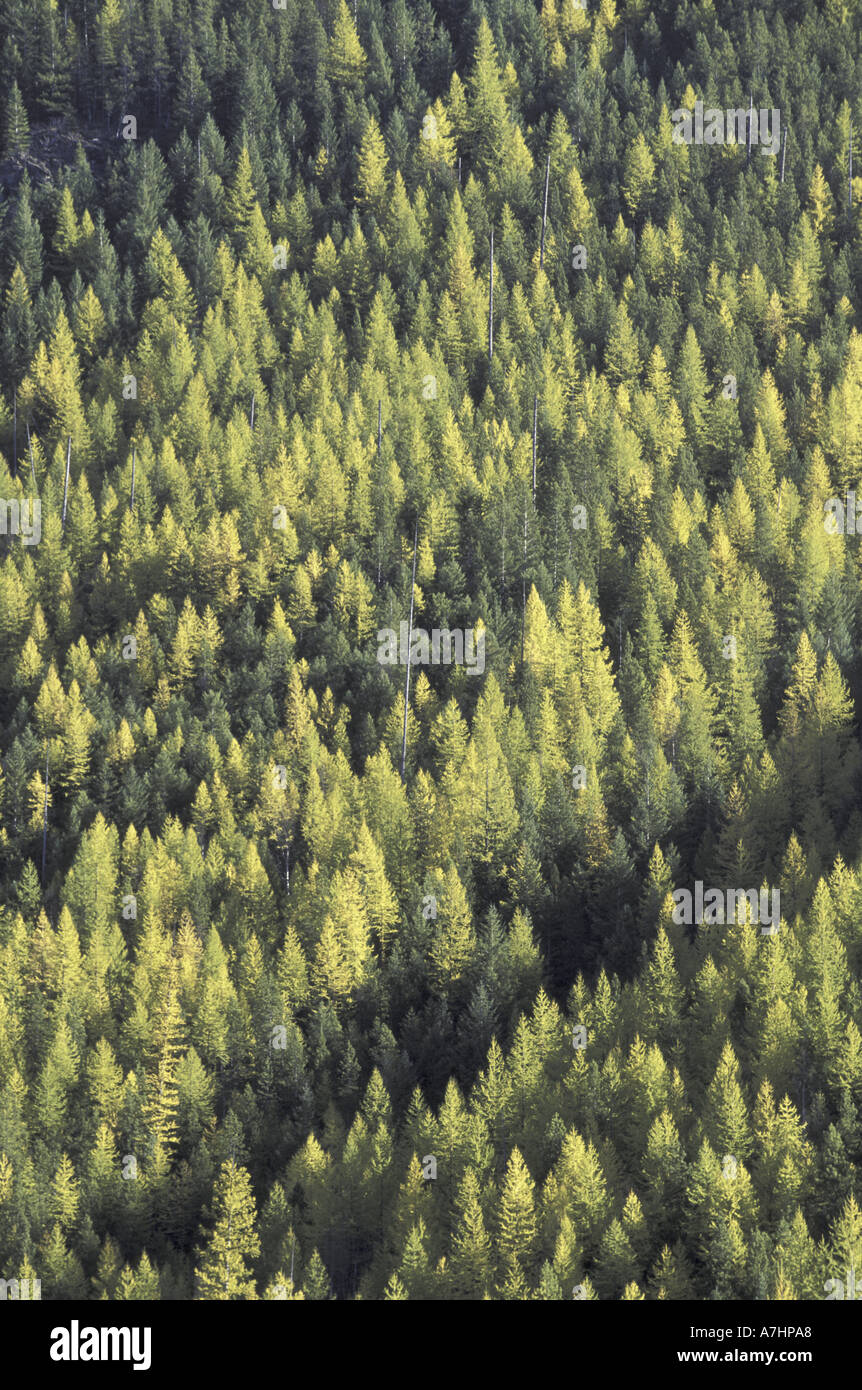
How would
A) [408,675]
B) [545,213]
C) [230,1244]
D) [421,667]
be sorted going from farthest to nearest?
[545,213], [421,667], [408,675], [230,1244]

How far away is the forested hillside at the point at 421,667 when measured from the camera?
289 ft

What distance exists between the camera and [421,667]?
119 metres

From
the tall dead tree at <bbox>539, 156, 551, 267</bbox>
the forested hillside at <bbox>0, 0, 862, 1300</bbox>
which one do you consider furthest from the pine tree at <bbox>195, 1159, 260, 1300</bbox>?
the tall dead tree at <bbox>539, 156, 551, 267</bbox>

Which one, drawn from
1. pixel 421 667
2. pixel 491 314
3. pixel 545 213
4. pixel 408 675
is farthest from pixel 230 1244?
pixel 545 213

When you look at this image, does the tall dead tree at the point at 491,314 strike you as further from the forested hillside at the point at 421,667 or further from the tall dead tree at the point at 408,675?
the tall dead tree at the point at 408,675

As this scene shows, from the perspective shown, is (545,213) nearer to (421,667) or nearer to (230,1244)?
(421,667)

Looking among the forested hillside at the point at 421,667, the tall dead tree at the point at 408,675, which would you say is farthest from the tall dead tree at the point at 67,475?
the tall dead tree at the point at 408,675

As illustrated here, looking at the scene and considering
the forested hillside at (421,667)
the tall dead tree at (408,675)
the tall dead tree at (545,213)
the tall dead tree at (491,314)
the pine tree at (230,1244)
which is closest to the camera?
the pine tree at (230,1244)

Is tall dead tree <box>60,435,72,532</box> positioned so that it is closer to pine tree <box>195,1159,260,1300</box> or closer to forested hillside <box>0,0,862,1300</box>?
forested hillside <box>0,0,862,1300</box>

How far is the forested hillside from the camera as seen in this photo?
8812 centimetres

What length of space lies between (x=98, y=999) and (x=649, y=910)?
95.1 feet
